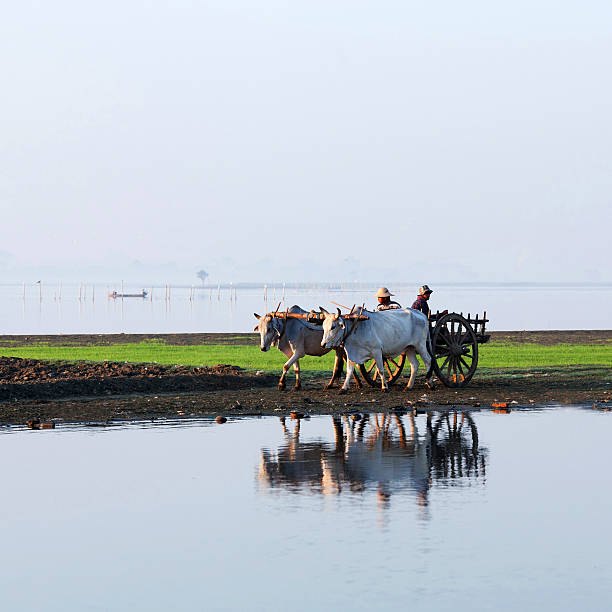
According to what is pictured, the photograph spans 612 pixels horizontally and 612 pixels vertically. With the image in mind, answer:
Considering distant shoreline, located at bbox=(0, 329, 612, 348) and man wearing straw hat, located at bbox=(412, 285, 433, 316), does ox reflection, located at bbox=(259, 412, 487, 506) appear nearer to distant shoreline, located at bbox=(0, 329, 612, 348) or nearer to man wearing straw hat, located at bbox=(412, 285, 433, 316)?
man wearing straw hat, located at bbox=(412, 285, 433, 316)

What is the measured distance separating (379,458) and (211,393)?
9.80 meters

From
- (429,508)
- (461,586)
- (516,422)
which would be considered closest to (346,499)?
(429,508)

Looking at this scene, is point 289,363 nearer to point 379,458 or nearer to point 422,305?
point 422,305

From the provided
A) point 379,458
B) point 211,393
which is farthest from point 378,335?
point 379,458

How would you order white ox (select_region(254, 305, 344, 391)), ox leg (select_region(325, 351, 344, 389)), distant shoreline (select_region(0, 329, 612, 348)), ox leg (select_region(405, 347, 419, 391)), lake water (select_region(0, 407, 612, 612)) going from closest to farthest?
lake water (select_region(0, 407, 612, 612)) → white ox (select_region(254, 305, 344, 391)) → ox leg (select_region(325, 351, 344, 389)) → ox leg (select_region(405, 347, 419, 391)) → distant shoreline (select_region(0, 329, 612, 348))

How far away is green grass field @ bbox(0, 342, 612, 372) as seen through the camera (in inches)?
1387

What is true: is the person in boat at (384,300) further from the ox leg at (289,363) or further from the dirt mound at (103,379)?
the dirt mound at (103,379)

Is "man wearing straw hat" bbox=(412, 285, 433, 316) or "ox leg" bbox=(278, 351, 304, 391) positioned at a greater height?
"man wearing straw hat" bbox=(412, 285, 433, 316)

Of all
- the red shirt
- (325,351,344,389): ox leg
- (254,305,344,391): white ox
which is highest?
the red shirt

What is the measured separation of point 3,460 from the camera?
14.6 m

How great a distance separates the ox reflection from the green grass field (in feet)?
43.0

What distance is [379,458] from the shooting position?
571 inches

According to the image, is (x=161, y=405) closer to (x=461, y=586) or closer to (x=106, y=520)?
(x=106, y=520)

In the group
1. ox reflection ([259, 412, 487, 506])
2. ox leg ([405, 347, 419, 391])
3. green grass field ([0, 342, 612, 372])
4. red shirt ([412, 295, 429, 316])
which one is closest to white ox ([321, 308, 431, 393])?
ox leg ([405, 347, 419, 391])
